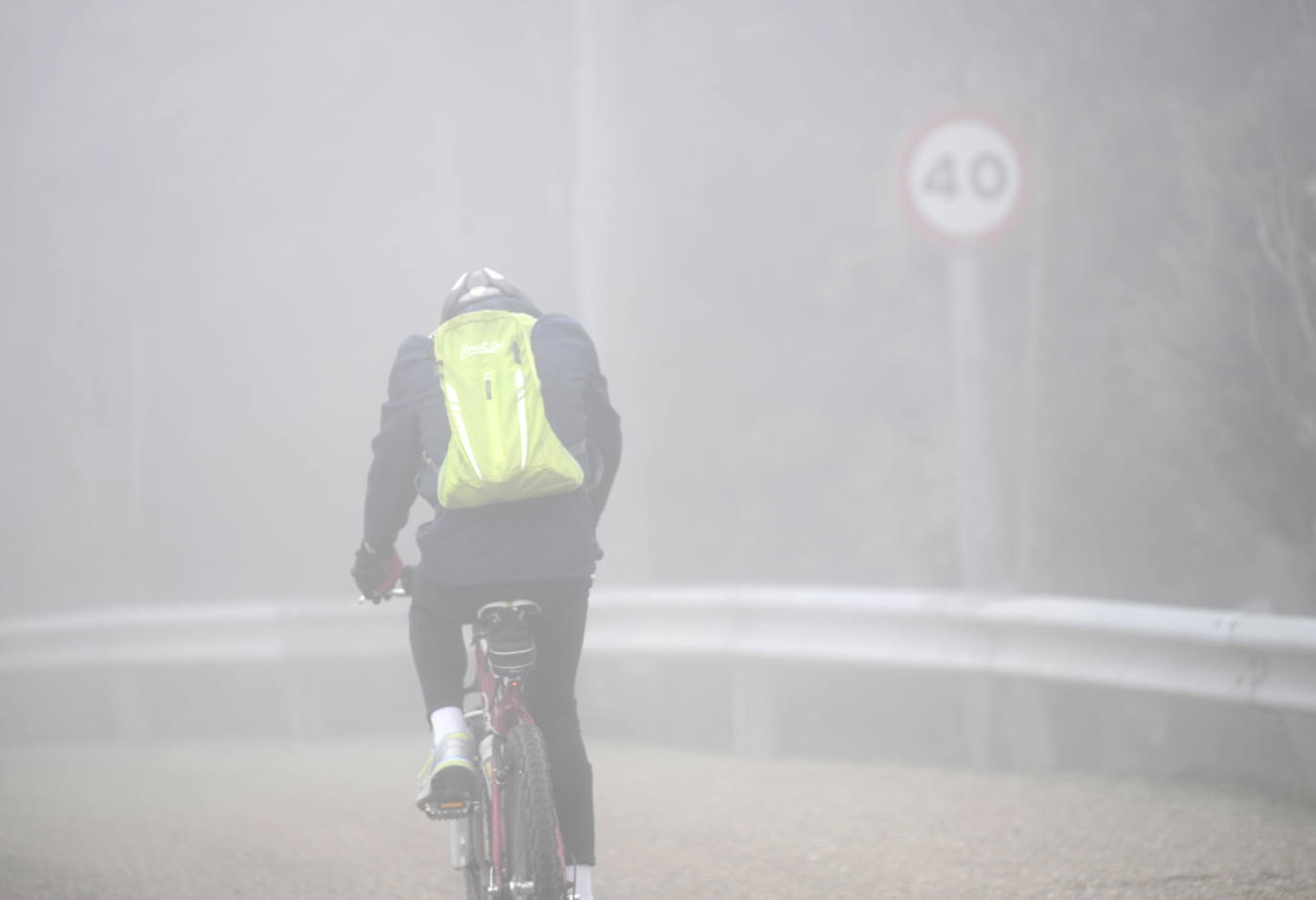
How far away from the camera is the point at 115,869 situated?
6426mm

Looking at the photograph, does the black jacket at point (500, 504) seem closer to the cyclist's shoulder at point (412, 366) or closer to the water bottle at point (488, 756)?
the cyclist's shoulder at point (412, 366)

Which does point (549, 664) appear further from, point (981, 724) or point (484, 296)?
point (981, 724)

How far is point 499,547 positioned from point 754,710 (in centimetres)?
510

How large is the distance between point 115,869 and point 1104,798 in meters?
3.74

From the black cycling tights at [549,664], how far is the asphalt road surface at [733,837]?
4.36 feet

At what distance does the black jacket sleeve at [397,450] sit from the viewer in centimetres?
487

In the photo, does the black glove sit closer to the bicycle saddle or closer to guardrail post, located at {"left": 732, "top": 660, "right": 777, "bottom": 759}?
the bicycle saddle

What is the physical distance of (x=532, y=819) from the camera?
4.47 m

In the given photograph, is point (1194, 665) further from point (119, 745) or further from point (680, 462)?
point (680, 462)

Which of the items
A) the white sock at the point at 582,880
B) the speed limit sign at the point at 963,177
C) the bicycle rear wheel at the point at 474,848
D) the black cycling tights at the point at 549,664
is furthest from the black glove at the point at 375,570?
the speed limit sign at the point at 963,177

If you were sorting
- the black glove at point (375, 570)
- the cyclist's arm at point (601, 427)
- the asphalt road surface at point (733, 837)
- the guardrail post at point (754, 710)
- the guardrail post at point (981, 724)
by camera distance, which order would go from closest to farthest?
1. the cyclist's arm at point (601, 427)
2. the black glove at point (375, 570)
3. the asphalt road surface at point (733, 837)
4. the guardrail post at point (981, 724)
5. the guardrail post at point (754, 710)

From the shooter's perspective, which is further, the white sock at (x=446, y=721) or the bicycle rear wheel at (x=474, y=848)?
the bicycle rear wheel at (x=474, y=848)

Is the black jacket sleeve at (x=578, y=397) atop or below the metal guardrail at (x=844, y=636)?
atop

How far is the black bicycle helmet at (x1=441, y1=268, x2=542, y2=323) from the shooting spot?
497cm
